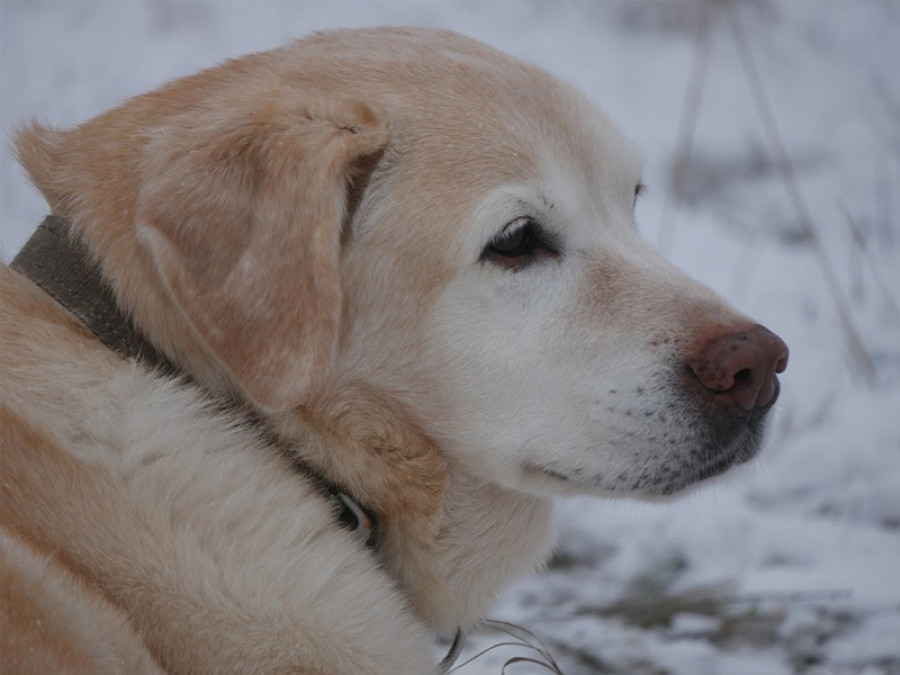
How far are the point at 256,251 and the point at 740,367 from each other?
103 cm

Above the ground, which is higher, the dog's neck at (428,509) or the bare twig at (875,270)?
the bare twig at (875,270)

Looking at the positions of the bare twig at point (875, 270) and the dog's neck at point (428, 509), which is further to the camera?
the bare twig at point (875, 270)

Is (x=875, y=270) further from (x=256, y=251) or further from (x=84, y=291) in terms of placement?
(x=84, y=291)

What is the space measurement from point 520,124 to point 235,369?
86 cm

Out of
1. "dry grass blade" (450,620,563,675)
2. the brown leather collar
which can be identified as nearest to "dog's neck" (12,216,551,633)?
the brown leather collar

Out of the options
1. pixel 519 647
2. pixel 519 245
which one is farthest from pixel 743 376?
pixel 519 647

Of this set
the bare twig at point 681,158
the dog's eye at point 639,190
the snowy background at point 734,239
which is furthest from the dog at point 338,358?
the bare twig at point 681,158

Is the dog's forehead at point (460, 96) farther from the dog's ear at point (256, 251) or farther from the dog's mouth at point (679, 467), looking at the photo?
the dog's mouth at point (679, 467)

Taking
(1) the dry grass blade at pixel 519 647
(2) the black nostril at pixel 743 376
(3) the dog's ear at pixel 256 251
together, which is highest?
(2) the black nostril at pixel 743 376

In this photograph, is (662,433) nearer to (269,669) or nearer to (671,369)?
(671,369)

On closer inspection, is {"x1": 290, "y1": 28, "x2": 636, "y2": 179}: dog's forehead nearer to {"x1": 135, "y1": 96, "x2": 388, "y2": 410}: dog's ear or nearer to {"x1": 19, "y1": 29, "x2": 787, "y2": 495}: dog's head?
{"x1": 19, "y1": 29, "x2": 787, "y2": 495}: dog's head

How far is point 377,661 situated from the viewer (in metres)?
2.28

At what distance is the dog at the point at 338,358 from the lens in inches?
Answer: 83.7

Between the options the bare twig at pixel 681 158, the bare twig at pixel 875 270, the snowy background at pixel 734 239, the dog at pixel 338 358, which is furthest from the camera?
the bare twig at pixel 681 158
